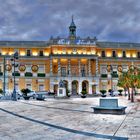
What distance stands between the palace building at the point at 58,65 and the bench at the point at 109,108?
53748 mm

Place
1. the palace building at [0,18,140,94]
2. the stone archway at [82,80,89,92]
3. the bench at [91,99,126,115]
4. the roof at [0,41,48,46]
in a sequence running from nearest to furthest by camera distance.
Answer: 1. the bench at [91,99,126,115]
2. the palace building at [0,18,140,94]
3. the stone archway at [82,80,89,92]
4. the roof at [0,41,48,46]

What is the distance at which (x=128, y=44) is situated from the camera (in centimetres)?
8169

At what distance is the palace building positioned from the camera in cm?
7406

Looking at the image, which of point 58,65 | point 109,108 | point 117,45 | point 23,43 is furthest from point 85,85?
point 109,108

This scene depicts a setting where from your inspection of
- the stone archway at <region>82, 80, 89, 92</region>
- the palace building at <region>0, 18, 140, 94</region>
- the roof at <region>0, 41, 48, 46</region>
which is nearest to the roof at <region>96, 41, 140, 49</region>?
the palace building at <region>0, 18, 140, 94</region>

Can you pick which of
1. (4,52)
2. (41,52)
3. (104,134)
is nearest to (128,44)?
(41,52)

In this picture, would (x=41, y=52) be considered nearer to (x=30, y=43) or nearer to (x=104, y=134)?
(x=30, y=43)

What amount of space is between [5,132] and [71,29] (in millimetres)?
71042

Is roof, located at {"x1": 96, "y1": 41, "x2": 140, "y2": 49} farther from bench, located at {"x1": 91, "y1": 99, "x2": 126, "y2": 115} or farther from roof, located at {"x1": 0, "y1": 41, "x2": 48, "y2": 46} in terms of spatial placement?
bench, located at {"x1": 91, "y1": 99, "x2": 126, "y2": 115}

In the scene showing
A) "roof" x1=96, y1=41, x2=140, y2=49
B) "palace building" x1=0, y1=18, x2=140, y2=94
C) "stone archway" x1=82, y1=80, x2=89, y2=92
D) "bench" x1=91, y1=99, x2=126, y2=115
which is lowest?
"bench" x1=91, y1=99, x2=126, y2=115

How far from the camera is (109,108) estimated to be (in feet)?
61.8

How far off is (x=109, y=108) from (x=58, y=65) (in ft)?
182

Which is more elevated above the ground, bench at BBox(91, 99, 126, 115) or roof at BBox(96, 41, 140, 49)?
roof at BBox(96, 41, 140, 49)

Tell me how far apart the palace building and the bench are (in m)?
53.7
